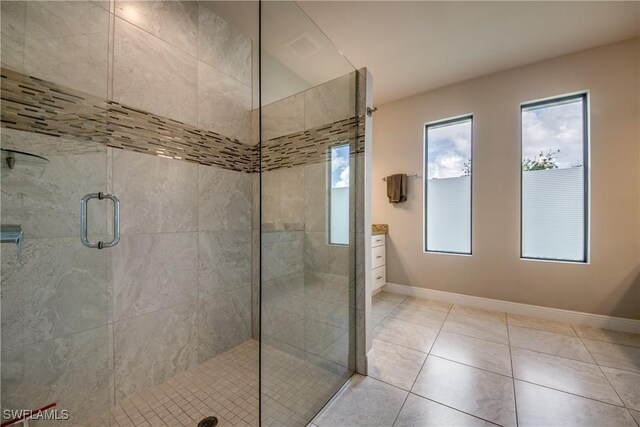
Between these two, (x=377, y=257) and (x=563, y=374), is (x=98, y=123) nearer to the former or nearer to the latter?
(x=377, y=257)

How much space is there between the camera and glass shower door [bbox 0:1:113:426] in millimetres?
1081

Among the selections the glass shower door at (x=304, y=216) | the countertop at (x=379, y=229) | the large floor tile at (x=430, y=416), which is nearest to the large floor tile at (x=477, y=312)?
the countertop at (x=379, y=229)

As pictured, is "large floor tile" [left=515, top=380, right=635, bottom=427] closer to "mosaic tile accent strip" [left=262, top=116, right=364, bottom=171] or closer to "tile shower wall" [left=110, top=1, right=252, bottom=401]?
"mosaic tile accent strip" [left=262, top=116, right=364, bottom=171]

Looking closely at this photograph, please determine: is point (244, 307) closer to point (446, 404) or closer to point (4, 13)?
point (446, 404)

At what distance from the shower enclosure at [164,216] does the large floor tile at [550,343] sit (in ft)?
5.17

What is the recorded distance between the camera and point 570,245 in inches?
100

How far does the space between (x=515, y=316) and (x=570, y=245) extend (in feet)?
3.02

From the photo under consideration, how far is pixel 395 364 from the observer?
182 cm

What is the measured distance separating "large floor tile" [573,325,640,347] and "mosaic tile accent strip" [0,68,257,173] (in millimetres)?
3546

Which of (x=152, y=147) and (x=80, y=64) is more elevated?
(x=80, y=64)

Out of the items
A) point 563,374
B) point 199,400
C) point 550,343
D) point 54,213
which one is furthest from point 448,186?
point 54,213

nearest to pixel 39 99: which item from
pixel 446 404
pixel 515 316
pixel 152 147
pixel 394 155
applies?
pixel 152 147

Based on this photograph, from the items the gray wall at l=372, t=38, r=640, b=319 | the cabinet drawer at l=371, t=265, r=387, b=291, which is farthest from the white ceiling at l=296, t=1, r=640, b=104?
the cabinet drawer at l=371, t=265, r=387, b=291

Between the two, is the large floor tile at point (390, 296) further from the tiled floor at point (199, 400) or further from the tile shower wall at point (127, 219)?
the tiled floor at point (199, 400)
